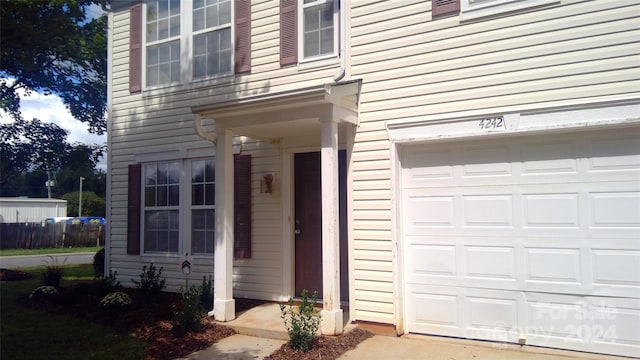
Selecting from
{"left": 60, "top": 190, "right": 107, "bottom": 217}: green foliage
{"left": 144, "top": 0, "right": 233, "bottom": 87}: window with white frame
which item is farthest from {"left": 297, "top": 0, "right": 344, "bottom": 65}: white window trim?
{"left": 60, "top": 190, "right": 107, "bottom": 217}: green foliage

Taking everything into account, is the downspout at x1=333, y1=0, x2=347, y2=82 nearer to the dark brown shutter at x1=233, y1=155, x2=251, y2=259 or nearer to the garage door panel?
the dark brown shutter at x1=233, y1=155, x2=251, y2=259

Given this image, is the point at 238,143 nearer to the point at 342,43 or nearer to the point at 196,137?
the point at 196,137

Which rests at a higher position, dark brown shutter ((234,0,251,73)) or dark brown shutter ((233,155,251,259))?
dark brown shutter ((234,0,251,73))

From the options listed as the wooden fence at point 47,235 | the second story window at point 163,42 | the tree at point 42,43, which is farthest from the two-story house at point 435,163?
the wooden fence at point 47,235

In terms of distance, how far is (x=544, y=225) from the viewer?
15.6 ft

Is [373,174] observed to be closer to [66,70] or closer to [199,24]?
[199,24]

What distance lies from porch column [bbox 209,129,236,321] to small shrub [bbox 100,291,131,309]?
1.58 metres

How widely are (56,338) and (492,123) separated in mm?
5651

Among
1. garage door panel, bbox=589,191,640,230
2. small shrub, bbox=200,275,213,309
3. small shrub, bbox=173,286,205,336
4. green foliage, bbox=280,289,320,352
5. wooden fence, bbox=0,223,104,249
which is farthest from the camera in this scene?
wooden fence, bbox=0,223,104,249

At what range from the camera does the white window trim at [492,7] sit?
194 inches

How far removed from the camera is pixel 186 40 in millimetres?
8000

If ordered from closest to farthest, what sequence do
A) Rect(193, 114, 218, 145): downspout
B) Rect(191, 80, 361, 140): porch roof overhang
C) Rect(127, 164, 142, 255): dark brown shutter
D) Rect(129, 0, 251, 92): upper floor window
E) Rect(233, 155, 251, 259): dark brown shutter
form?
Rect(191, 80, 361, 140): porch roof overhang
Rect(193, 114, 218, 145): downspout
Rect(233, 155, 251, 259): dark brown shutter
Rect(129, 0, 251, 92): upper floor window
Rect(127, 164, 142, 255): dark brown shutter

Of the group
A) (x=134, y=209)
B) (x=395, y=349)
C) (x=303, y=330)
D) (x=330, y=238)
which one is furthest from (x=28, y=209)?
(x=395, y=349)

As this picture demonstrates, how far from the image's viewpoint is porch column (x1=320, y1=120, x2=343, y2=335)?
5242mm
